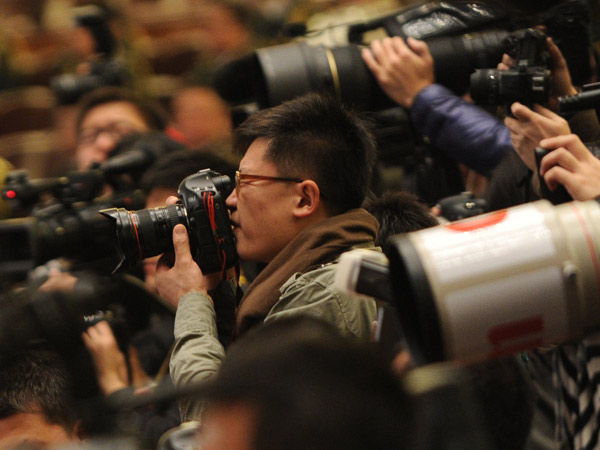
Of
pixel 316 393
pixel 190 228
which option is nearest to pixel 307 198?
pixel 190 228

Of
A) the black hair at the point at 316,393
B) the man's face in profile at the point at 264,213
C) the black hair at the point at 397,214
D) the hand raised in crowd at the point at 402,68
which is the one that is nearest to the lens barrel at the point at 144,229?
the man's face in profile at the point at 264,213

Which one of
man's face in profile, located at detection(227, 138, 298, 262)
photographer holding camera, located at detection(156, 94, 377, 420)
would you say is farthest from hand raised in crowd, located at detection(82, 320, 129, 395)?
man's face in profile, located at detection(227, 138, 298, 262)

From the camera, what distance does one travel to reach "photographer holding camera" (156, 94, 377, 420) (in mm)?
1481

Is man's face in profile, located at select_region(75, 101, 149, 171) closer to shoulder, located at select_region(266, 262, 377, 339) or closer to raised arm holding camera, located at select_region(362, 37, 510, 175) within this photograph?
raised arm holding camera, located at select_region(362, 37, 510, 175)

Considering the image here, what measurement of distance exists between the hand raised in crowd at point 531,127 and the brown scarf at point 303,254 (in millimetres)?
331

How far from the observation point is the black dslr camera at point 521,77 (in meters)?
1.69

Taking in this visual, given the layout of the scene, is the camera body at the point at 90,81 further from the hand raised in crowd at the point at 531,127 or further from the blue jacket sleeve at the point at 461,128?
the hand raised in crowd at the point at 531,127

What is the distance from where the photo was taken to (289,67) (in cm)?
196

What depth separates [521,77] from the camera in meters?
1.71

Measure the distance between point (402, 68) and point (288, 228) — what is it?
1.88ft

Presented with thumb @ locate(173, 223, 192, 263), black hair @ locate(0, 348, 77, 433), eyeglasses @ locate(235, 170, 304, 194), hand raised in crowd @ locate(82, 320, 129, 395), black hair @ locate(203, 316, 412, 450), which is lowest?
hand raised in crowd @ locate(82, 320, 129, 395)

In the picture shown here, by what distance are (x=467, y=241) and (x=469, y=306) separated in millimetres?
69

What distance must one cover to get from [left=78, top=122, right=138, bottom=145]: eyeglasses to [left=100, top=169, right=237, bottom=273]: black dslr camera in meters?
1.16

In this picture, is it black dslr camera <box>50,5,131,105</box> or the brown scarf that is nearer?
the brown scarf
